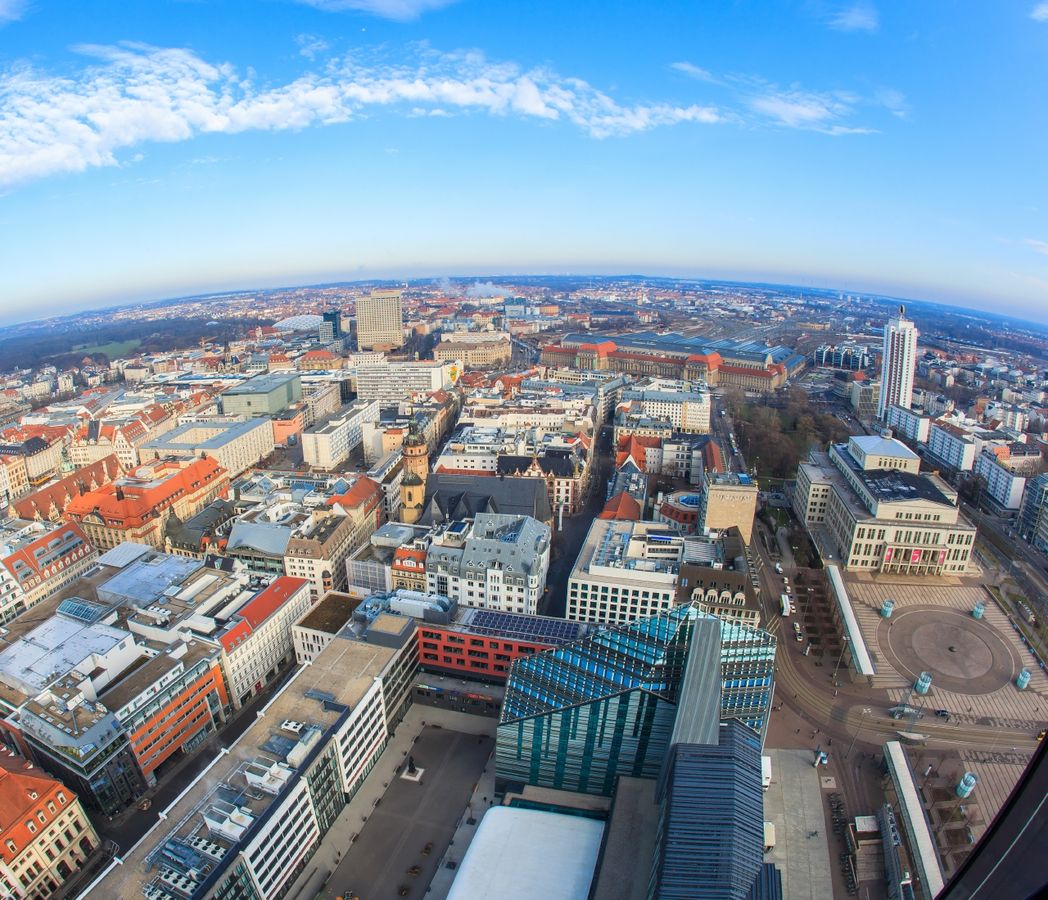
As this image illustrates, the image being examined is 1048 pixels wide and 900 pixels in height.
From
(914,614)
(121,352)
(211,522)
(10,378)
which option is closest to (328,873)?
(211,522)

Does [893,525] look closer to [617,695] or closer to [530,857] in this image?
[617,695]

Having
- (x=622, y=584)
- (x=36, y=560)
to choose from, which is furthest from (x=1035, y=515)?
(x=36, y=560)

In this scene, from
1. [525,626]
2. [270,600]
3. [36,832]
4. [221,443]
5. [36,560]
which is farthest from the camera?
[221,443]

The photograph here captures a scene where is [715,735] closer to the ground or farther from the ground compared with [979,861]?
closer to the ground

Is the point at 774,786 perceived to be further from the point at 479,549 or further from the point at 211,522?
the point at 211,522

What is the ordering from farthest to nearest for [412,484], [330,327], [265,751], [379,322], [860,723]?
[330,327] < [379,322] < [412,484] < [860,723] < [265,751]

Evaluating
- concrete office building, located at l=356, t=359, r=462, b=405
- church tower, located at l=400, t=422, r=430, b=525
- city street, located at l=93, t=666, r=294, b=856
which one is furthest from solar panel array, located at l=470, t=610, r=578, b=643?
concrete office building, located at l=356, t=359, r=462, b=405

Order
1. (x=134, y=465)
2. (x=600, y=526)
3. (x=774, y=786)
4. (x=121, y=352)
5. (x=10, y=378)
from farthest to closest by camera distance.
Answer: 1. (x=121, y=352)
2. (x=10, y=378)
3. (x=134, y=465)
4. (x=600, y=526)
5. (x=774, y=786)

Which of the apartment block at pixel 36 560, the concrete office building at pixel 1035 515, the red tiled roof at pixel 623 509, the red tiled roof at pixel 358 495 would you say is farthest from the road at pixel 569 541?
the concrete office building at pixel 1035 515
